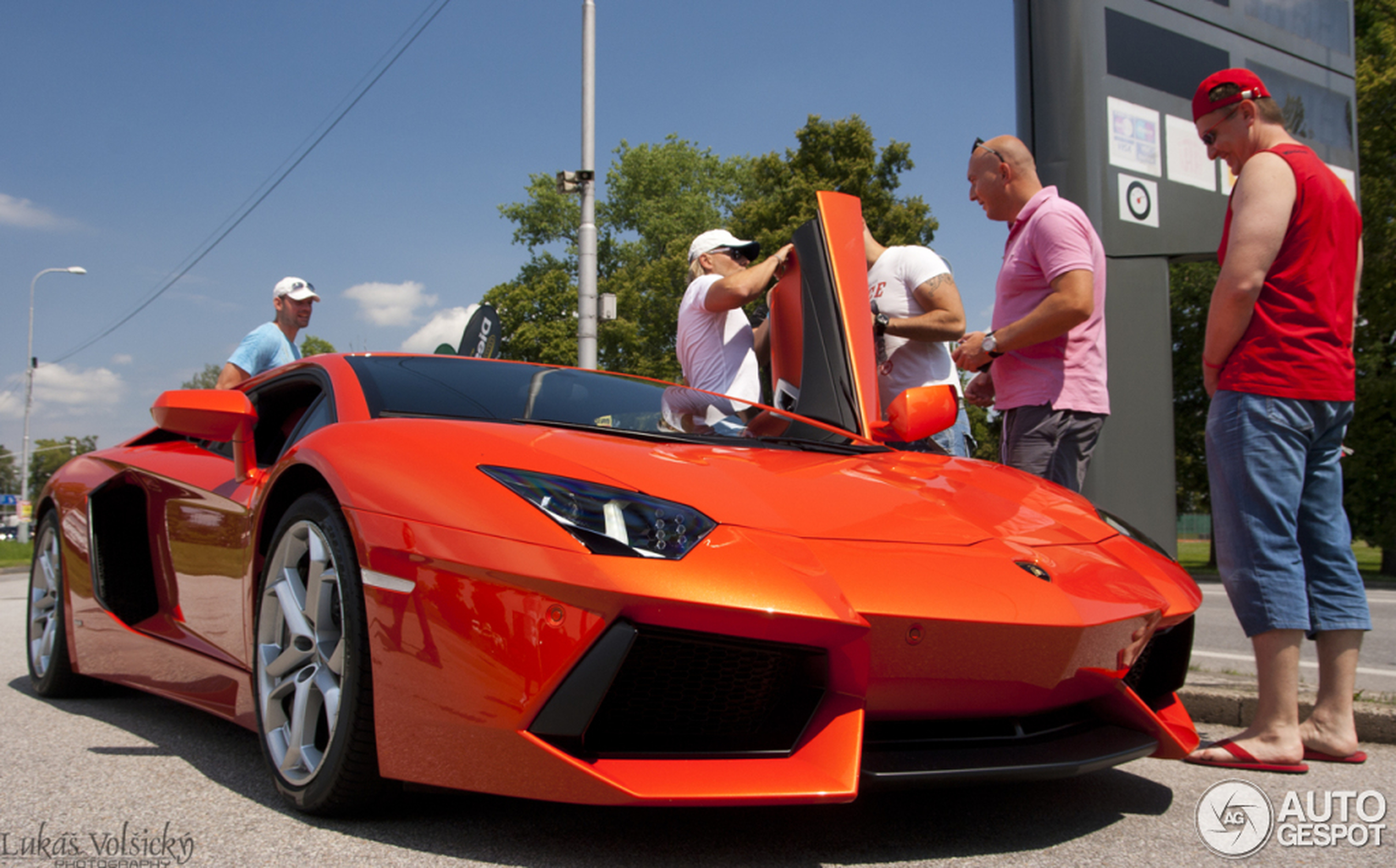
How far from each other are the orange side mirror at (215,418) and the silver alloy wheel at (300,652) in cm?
52

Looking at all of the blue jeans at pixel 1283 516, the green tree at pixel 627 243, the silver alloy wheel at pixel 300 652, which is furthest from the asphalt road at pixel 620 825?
the green tree at pixel 627 243

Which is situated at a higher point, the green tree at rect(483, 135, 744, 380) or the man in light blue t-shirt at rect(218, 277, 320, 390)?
the green tree at rect(483, 135, 744, 380)

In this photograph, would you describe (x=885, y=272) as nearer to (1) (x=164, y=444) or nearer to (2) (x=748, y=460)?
(2) (x=748, y=460)

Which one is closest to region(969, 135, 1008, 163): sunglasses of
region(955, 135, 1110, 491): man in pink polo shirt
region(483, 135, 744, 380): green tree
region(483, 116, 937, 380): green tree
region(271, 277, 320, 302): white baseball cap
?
region(955, 135, 1110, 491): man in pink polo shirt

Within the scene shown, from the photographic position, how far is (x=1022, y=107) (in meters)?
5.55

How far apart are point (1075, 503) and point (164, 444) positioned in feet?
9.35

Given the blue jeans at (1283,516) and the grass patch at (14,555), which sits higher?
the blue jeans at (1283,516)

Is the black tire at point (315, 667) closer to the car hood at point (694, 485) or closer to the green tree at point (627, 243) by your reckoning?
the car hood at point (694, 485)

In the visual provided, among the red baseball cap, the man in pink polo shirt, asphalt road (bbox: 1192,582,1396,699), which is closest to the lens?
the red baseball cap

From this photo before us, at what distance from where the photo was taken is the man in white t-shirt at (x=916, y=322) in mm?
3969

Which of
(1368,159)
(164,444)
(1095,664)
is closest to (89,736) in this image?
(164,444)

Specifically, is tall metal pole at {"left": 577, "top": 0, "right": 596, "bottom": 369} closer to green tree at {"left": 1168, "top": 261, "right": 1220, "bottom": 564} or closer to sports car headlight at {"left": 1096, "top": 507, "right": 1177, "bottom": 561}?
sports car headlight at {"left": 1096, "top": 507, "right": 1177, "bottom": 561}

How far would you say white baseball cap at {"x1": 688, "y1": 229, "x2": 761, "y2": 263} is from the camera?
14.6ft

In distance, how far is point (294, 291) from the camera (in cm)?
595
